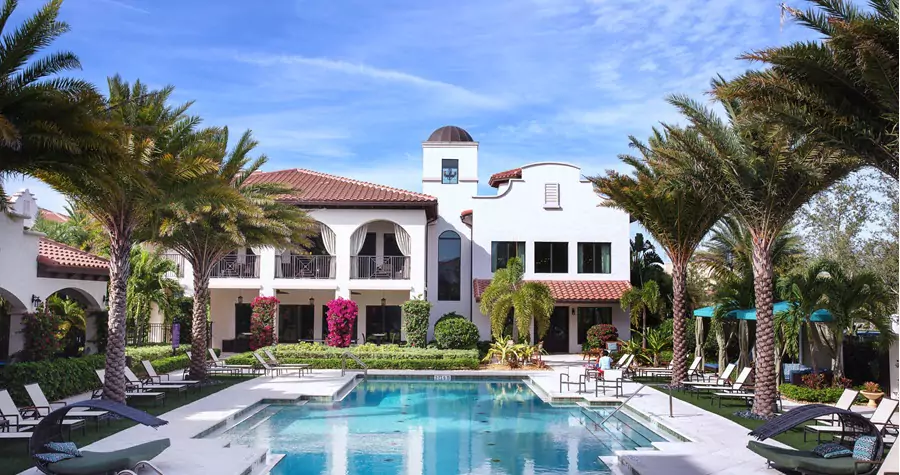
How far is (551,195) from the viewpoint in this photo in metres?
34.3

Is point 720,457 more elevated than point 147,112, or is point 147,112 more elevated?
point 147,112

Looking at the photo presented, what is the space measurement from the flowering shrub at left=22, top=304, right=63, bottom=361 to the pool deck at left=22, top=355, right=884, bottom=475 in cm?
397

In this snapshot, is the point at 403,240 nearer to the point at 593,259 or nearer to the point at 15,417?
the point at 593,259

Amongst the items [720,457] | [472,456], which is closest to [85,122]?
[472,456]

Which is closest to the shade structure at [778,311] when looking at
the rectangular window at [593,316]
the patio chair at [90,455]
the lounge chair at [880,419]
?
the lounge chair at [880,419]

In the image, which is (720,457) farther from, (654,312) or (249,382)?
(654,312)

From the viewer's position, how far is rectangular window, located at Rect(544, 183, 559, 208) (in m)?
34.2

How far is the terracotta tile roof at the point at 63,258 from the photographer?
20.3 metres

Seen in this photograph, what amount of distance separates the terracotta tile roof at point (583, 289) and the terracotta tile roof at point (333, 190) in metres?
4.26

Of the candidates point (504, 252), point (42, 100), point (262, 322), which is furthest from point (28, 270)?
point (504, 252)

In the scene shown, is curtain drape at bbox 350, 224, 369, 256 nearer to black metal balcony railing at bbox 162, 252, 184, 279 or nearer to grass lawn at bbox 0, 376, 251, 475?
black metal balcony railing at bbox 162, 252, 184, 279

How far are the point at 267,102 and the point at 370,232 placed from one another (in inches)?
481

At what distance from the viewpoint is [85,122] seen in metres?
10.6

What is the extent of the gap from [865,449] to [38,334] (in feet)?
56.3
